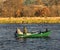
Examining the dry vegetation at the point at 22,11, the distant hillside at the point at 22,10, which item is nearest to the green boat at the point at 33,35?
the dry vegetation at the point at 22,11

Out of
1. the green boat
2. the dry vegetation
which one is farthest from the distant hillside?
the green boat

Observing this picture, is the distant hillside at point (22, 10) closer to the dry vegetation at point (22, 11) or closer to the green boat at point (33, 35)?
the dry vegetation at point (22, 11)

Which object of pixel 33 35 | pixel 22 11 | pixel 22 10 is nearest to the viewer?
pixel 33 35

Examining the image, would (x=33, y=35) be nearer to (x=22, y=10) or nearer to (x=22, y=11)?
(x=22, y=11)

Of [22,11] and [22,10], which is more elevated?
[22,10]

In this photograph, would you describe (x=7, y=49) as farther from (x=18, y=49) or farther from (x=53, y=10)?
(x=53, y=10)

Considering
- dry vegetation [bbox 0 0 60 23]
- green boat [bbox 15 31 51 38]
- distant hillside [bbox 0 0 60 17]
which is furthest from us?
distant hillside [bbox 0 0 60 17]

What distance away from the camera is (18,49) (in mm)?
39000

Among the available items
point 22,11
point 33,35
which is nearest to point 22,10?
point 22,11

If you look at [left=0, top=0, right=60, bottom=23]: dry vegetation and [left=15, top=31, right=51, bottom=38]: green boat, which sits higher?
[left=0, top=0, right=60, bottom=23]: dry vegetation

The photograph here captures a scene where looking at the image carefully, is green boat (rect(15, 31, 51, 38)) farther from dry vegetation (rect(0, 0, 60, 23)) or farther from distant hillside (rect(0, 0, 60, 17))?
distant hillside (rect(0, 0, 60, 17))

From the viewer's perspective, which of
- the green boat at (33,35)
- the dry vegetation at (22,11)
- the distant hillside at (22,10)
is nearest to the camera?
the green boat at (33,35)

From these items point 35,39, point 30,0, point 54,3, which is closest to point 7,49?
point 35,39

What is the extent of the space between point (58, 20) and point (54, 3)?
160ft
